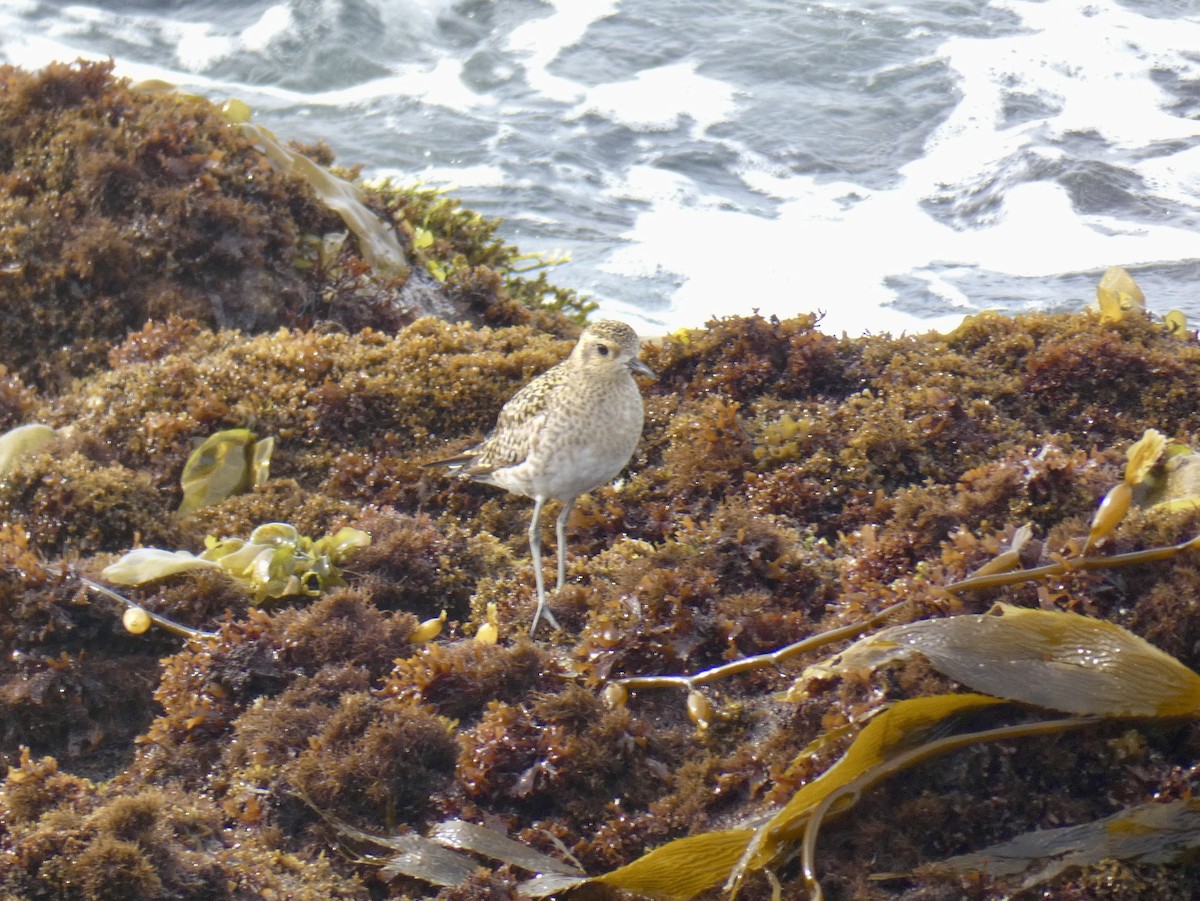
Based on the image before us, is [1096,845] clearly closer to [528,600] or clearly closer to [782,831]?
[782,831]

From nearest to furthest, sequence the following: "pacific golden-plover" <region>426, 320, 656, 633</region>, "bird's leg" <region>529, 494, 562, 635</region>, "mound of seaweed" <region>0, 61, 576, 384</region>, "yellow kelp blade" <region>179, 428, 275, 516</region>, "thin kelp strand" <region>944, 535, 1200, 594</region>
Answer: "thin kelp strand" <region>944, 535, 1200, 594</region> < "bird's leg" <region>529, 494, 562, 635</region> < "pacific golden-plover" <region>426, 320, 656, 633</region> < "yellow kelp blade" <region>179, 428, 275, 516</region> < "mound of seaweed" <region>0, 61, 576, 384</region>

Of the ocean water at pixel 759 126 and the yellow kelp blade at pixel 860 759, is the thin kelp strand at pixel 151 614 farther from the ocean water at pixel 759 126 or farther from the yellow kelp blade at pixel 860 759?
the ocean water at pixel 759 126

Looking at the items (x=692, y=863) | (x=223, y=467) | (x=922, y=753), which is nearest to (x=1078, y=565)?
(x=922, y=753)

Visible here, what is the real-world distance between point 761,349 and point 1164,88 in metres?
10.8

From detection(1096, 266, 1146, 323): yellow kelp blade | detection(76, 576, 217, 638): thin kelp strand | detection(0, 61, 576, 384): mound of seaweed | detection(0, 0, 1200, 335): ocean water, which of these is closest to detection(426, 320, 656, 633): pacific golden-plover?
detection(76, 576, 217, 638): thin kelp strand

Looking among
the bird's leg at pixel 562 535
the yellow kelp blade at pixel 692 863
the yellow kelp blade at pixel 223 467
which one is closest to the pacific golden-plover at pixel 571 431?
the bird's leg at pixel 562 535

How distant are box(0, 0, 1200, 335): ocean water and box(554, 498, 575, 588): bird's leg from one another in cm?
571

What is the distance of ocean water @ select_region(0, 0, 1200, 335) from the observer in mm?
11000

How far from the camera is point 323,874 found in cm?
291

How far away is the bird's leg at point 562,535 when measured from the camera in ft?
13.8

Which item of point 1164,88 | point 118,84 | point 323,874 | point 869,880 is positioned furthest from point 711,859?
point 1164,88

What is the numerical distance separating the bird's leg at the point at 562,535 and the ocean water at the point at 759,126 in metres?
5.71

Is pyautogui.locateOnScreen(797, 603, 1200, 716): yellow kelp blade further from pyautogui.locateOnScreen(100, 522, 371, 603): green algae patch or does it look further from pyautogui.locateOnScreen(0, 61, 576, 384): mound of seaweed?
pyautogui.locateOnScreen(0, 61, 576, 384): mound of seaweed

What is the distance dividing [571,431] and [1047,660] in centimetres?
217
